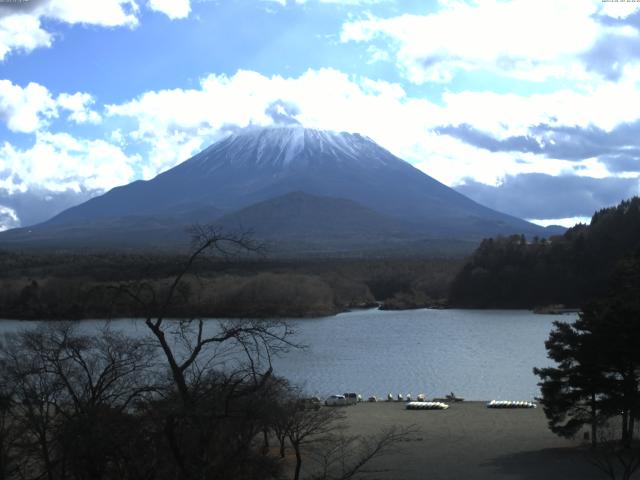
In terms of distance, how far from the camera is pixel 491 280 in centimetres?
5900

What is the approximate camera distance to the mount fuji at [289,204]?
103562 mm

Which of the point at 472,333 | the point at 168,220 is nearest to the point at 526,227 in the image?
the point at 168,220

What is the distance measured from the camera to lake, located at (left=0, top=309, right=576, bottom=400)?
24.0 meters

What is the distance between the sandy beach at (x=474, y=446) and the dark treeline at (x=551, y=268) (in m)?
38.3

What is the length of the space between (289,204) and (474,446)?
99.9m

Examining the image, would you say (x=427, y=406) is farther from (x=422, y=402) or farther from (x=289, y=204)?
(x=289, y=204)

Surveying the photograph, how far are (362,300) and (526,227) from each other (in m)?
82.6

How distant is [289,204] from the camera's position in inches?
4510

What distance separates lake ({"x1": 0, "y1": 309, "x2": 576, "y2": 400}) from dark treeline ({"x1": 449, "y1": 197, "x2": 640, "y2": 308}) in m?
Answer: 11.6

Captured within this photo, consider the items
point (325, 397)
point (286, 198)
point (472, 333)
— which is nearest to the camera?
point (325, 397)

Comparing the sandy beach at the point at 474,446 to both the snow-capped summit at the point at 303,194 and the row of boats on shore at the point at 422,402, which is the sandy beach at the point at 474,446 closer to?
the row of boats on shore at the point at 422,402

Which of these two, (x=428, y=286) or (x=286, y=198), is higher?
(x=286, y=198)

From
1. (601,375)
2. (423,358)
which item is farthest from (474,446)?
(423,358)

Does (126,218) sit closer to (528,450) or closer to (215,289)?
(215,289)
